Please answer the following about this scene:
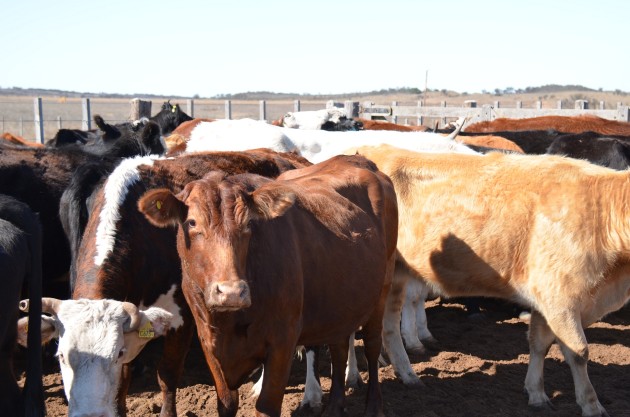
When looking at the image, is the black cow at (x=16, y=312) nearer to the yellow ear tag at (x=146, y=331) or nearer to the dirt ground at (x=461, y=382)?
the yellow ear tag at (x=146, y=331)

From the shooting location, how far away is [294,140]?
9.23 metres

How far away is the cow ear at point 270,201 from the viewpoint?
4062 mm

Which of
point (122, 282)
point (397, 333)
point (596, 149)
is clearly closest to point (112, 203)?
point (122, 282)

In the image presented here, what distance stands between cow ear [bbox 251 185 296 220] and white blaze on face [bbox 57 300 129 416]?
933 mm

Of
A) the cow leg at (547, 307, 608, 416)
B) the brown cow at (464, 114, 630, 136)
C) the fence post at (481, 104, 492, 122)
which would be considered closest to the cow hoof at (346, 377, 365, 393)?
the cow leg at (547, 307, 608, 416)

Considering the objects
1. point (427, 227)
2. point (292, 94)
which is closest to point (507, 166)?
point (427, 227)

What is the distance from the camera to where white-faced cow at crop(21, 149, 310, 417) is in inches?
155

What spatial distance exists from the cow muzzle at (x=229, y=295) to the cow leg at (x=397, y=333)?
301 centimetres

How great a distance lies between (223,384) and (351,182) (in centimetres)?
189

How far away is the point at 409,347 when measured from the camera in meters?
7.37

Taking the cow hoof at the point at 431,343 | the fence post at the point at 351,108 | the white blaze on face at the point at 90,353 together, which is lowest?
the cow hoof at the point at 431,343

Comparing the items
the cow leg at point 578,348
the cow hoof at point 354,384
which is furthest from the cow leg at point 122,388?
the cow leg at point 578,348

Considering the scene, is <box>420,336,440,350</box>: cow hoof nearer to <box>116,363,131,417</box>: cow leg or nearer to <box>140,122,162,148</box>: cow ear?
<box>140,122,162,148</box>: cow ear

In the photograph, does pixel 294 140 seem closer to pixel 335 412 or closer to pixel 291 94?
pixel 335 412
